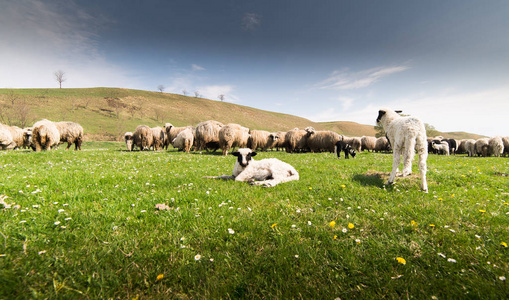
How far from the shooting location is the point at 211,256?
263 centimetres

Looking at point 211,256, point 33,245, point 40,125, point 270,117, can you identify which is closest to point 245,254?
point 211,256

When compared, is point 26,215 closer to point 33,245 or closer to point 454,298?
point 33,245

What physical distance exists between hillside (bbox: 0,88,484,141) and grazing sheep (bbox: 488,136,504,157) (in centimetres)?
7713

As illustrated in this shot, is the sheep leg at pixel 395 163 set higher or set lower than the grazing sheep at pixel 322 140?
lower

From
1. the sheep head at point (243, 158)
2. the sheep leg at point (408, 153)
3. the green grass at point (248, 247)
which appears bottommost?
the green grass at point (248, 247)

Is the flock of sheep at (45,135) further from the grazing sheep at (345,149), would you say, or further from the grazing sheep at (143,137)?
the grazing sheep at (345,149)

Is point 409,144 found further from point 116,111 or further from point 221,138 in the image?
point 116,111

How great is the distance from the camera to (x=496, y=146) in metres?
23.4

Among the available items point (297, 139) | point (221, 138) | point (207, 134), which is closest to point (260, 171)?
point (221, 138)

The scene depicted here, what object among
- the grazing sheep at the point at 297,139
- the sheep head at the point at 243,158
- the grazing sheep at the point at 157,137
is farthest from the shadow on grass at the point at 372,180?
the grazing sheep at the point at 157,137

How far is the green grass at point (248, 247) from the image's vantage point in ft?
6.79

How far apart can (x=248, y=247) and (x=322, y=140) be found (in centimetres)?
2762

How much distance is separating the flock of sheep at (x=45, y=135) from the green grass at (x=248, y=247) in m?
18.0

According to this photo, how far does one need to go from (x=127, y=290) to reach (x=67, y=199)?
3.75m
